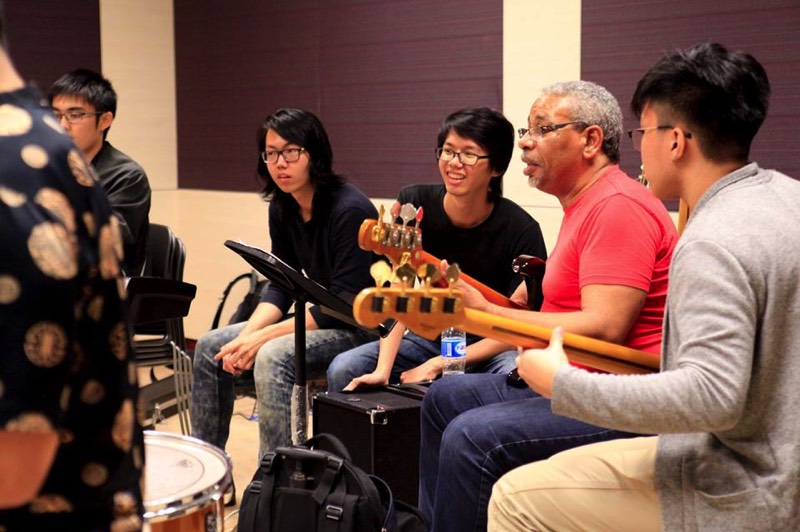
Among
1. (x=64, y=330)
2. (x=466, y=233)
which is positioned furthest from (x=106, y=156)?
(x=64, y=330)

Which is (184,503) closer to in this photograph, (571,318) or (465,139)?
(571,318)

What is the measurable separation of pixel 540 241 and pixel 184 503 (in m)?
1.90

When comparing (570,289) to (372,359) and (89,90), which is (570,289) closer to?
(372,359)

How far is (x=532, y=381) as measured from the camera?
1868 millimetres

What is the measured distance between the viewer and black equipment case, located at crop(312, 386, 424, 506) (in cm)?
312

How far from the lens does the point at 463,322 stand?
6.84ft

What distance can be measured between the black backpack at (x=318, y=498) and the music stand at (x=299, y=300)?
364 mm

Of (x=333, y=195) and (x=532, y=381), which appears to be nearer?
(x=532, y=381)

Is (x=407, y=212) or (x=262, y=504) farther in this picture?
(x=262, y=504)

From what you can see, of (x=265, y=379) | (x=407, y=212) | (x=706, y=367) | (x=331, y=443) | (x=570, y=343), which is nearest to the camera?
(x=706, y=367)

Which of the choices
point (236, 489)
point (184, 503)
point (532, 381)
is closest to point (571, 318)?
point (532, 381)

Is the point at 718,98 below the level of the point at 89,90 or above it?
below

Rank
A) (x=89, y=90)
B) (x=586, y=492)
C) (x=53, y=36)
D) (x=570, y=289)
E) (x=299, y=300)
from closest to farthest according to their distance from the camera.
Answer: (x=586, y=492), (x=570, y=289), (x=299, y=300), (x=89, y=90), (x=53, y=36)

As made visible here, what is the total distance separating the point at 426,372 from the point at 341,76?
232 cm
